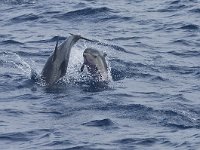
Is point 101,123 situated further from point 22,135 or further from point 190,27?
point 190,27

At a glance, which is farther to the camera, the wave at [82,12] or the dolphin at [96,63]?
the wave at [82,12]

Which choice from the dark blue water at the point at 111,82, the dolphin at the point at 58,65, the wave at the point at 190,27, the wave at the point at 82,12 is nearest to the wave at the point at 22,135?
the dark blue water at the point at 111,82

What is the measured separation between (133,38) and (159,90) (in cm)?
616

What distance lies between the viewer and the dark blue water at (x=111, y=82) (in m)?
14.8

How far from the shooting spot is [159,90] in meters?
18.4

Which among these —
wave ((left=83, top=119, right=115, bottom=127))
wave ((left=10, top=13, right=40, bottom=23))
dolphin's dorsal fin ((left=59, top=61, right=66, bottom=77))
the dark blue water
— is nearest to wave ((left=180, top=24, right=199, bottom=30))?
the dark blue water

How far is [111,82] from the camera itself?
1923cm

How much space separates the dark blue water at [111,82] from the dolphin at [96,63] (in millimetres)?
363

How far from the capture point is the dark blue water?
48.6ft

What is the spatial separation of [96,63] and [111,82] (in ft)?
2.22

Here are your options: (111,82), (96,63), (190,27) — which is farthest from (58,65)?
(190,27)

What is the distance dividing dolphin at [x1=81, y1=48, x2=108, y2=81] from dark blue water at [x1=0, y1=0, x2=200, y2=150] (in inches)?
14.3

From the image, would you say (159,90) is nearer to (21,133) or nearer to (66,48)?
(66,48)

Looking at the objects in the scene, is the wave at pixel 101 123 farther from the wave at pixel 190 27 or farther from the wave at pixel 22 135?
the wave at pixel 190 27
